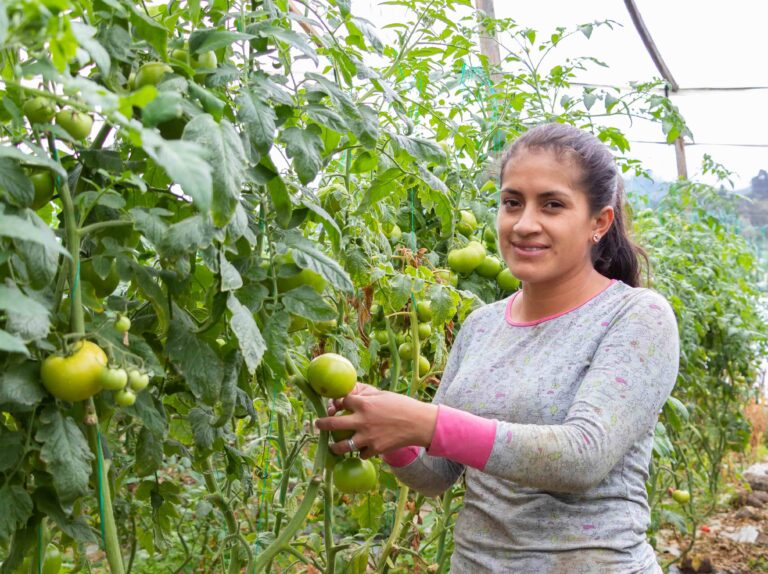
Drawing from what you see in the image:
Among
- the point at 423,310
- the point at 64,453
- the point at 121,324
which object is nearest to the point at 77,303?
the point at 121,324

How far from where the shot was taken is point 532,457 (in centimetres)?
116

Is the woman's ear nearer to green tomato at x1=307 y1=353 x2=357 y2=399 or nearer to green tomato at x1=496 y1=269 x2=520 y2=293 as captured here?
green tomato at x1=307 y1=353 x2=357 y2=399

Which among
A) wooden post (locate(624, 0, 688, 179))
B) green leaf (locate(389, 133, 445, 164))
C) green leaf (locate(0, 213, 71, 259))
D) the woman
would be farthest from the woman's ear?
wooden post (locate(624, 0, 688, 179))

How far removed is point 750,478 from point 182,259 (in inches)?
196

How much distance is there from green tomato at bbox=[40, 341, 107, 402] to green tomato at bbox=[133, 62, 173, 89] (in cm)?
30

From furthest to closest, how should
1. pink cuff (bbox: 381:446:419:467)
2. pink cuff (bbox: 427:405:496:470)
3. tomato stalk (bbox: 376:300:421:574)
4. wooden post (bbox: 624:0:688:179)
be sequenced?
1. wooden post (bbox: 624:0:688:179)
2. tomato stalk (bbox: 376:300:421:574)
3. pink cuff (bbox: 381:446:419:467)
4. pink cuff (bbox: 427:405:496:470)

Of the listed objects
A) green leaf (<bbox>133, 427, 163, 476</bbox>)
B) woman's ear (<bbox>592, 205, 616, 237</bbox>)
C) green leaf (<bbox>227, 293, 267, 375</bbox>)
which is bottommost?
green leaf (<bbox>133, 427, 163, 476</bbox>)

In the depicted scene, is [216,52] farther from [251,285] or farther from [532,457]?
[532,457]

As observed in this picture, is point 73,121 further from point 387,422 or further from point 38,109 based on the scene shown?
point 387,422

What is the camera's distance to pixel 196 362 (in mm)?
990

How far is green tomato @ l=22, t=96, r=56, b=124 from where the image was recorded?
858mm

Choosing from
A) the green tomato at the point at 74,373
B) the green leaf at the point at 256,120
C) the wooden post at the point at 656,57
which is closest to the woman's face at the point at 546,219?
the green leaf at the point at 256,120

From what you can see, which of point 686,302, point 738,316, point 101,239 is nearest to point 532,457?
point 101,239

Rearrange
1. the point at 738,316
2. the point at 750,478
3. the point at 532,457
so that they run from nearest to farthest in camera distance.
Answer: the point at 532,457 < the point at 738,316 < the point at 750,478
